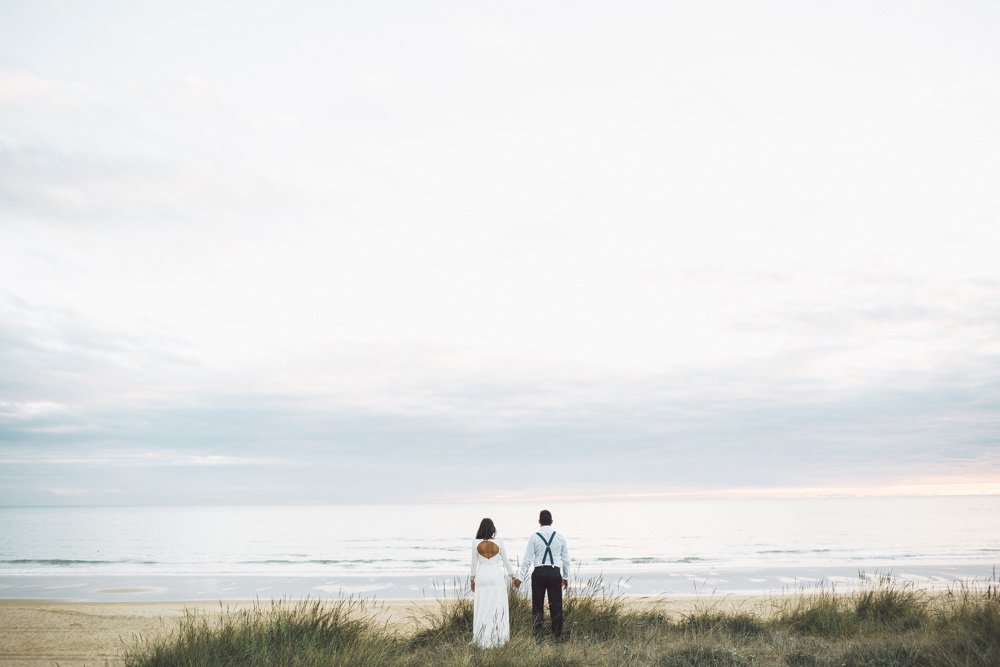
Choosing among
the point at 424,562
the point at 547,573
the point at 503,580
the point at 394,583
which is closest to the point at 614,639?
the point at 547,573

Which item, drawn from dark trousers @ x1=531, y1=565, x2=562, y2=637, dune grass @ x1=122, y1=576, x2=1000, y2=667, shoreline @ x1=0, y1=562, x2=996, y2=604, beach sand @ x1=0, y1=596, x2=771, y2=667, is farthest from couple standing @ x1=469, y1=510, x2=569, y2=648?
shoreline @ x1=0, y1=562, x2=996, y2=604

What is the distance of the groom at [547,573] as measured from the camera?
900cm

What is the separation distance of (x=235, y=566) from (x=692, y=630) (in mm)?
26392

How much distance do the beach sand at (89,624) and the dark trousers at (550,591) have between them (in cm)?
174

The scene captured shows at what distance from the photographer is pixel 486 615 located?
320 inches

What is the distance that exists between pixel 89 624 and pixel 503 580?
406 inches

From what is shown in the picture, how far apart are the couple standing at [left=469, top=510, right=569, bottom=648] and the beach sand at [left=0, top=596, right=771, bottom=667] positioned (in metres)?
1.30

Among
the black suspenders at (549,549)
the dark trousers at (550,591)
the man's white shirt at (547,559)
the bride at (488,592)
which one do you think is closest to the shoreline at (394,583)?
the dark trousers at (550,591)

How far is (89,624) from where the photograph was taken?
13.2m

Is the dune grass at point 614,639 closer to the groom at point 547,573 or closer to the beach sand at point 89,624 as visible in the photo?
the groom at point 547,573

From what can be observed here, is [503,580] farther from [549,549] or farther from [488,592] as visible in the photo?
[549,549]

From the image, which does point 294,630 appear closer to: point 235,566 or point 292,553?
point 235,566

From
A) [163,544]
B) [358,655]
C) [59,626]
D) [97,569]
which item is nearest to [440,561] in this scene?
[97,569]

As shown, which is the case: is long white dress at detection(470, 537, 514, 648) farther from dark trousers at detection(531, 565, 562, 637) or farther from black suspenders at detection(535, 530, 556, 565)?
black suspenders at detection(535, 530, 556, 565)
